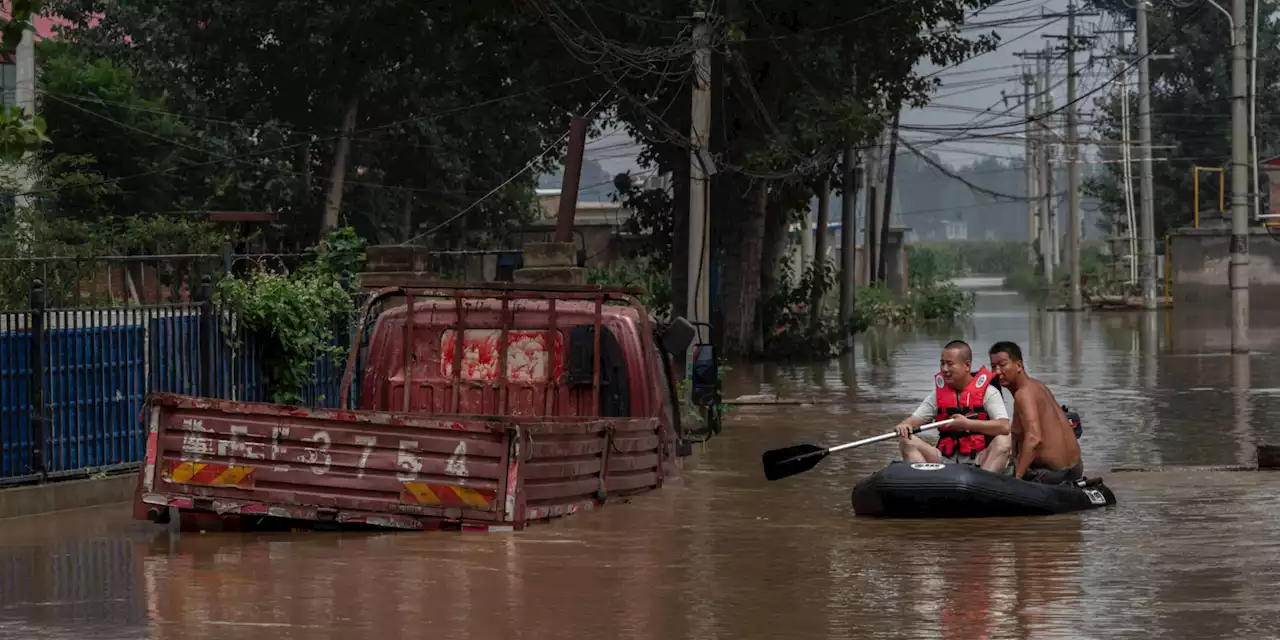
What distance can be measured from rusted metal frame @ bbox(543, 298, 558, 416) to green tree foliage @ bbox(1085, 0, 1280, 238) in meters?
66.9

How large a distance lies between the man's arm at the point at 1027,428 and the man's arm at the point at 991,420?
0.15 metres

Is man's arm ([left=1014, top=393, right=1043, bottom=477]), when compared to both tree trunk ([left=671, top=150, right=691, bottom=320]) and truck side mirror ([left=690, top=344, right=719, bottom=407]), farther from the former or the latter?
tree trunk ([left=671, top=150, right=691, bottom=320])

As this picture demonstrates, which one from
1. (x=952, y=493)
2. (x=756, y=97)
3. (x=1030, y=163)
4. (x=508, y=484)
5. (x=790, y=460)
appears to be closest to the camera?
(x=508, y=484)

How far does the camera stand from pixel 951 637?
9961 mm

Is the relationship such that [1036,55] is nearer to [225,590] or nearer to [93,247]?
[93,247]

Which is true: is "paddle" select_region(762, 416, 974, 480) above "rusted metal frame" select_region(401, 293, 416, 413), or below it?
below

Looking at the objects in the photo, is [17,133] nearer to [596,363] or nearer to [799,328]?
[596,363]

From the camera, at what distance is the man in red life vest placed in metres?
15.3

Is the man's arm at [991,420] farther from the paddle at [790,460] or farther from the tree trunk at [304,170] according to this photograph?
the tree trunk at [304,170]

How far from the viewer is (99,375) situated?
16562 mm

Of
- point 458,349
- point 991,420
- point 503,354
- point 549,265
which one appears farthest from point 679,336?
point 549,265

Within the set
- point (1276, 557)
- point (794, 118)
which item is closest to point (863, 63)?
point (794, 118)

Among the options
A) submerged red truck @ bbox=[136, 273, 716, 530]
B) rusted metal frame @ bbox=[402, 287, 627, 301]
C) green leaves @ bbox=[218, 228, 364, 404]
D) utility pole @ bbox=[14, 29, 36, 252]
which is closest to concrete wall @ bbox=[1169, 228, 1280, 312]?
utility pole @ bbox=[14, 29, 36, 252]

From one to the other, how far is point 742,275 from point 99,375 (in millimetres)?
25852
